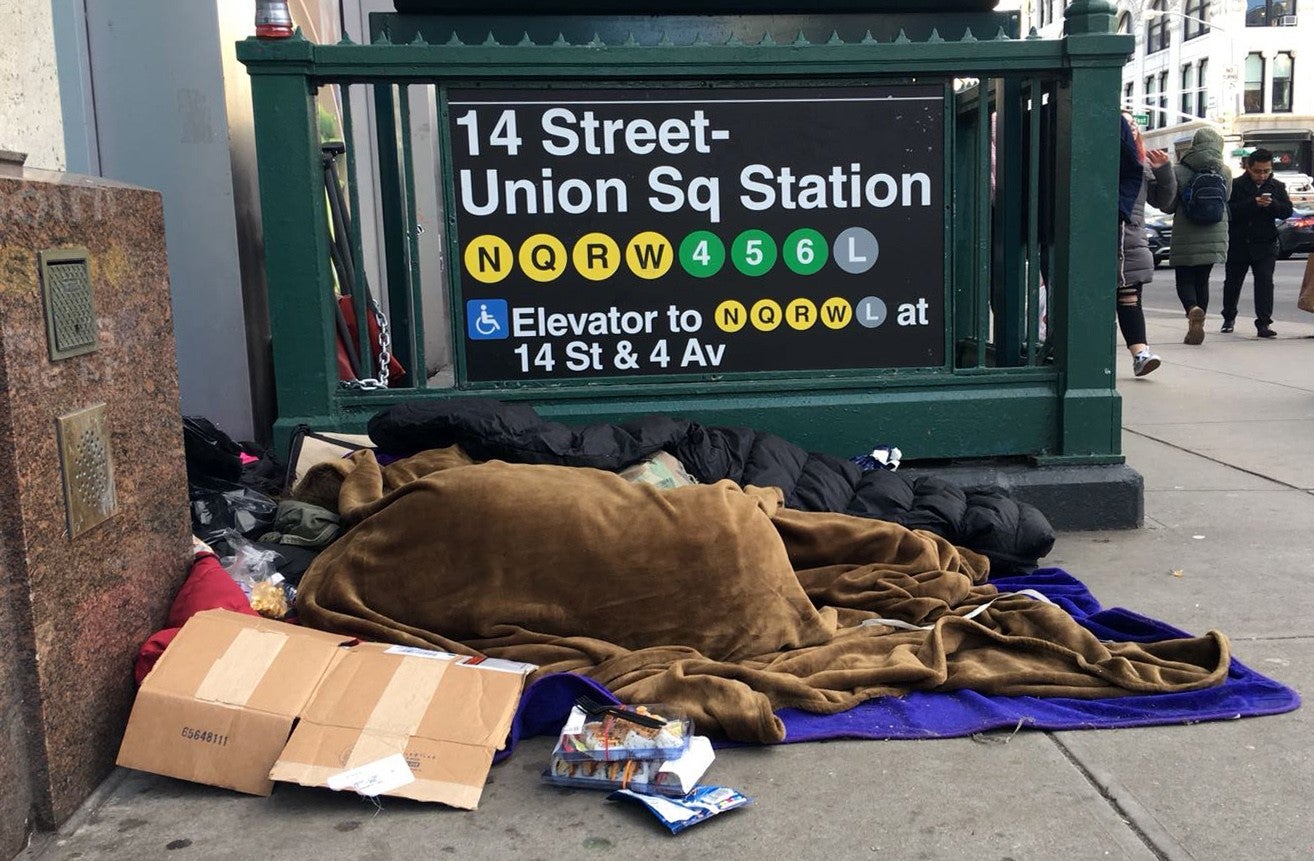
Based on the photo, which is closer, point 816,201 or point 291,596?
point 291,596

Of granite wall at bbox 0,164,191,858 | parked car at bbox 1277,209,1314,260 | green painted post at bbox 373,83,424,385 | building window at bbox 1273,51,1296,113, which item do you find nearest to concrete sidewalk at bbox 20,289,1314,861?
granite wall at bbox 0,164,191,858

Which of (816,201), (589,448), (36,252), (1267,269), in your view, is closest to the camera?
Result: (36,252)

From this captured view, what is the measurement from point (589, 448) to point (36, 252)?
6.21 ft

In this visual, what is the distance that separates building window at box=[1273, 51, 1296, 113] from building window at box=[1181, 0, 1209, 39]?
3.41m

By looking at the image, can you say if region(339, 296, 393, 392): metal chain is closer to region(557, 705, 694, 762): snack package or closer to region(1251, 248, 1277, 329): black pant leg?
region(557, 705, 694, 762): snack package

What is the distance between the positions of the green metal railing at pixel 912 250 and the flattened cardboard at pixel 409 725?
1.75m

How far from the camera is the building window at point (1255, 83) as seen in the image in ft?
171

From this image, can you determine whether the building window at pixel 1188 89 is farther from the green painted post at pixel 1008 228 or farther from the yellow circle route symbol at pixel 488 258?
the yellow circle route symbol at pixel 488 258

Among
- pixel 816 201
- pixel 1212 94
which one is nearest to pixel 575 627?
pixel 816 201

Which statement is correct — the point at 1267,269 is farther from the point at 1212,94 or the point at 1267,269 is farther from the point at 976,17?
the point at 1212,94

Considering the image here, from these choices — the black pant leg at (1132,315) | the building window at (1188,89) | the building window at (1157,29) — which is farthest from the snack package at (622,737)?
the building window at (1157,29)

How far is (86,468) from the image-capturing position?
2730 millimetres

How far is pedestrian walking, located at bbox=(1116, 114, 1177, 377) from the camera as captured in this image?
739 cm

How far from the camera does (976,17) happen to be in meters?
5.15
